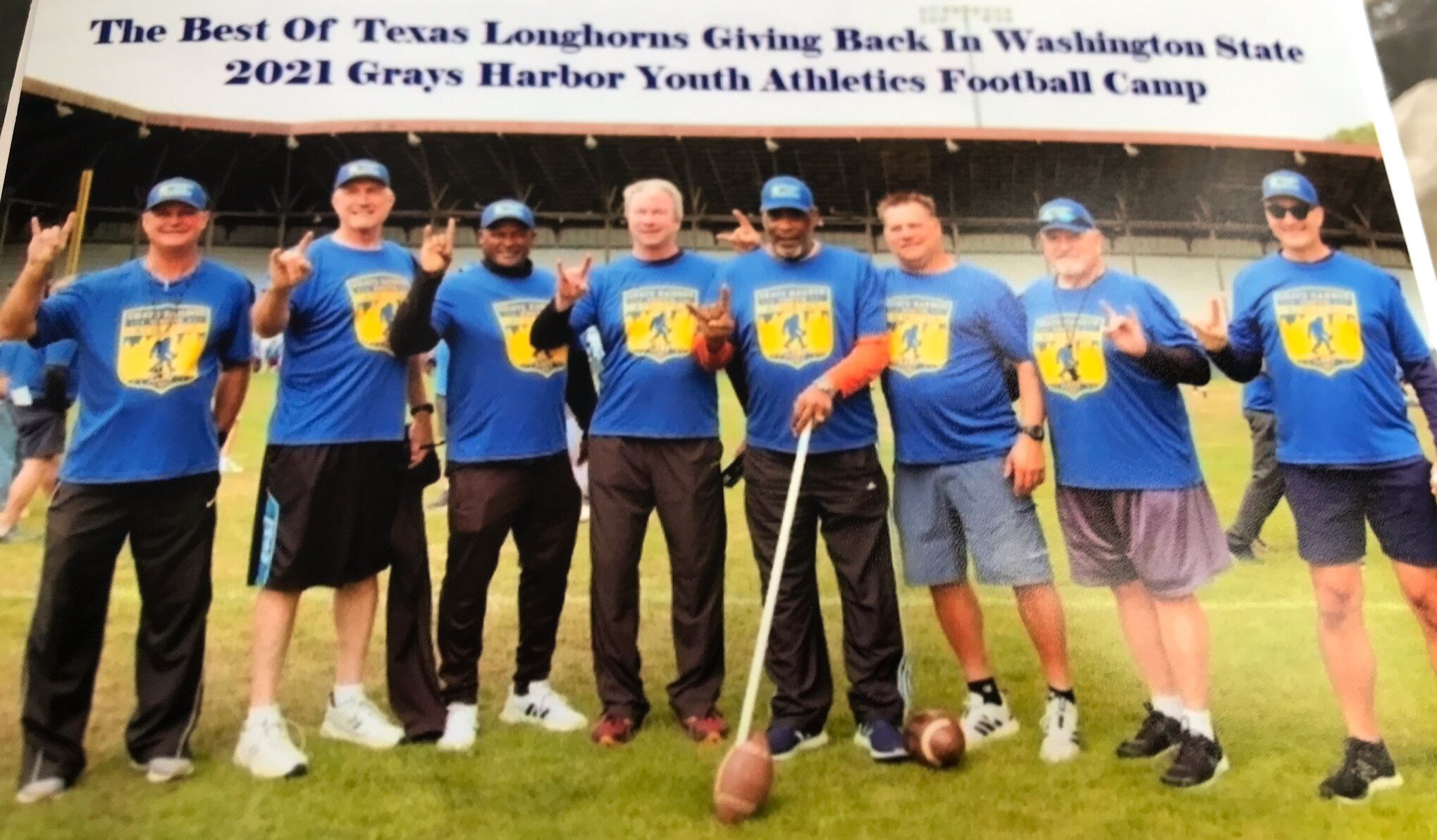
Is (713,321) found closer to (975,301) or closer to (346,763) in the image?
(975,301)

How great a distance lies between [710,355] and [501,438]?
1.50 ft

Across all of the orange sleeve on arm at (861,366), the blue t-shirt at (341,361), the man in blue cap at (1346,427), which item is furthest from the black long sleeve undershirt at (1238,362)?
the blue t-shirt at (341,361)

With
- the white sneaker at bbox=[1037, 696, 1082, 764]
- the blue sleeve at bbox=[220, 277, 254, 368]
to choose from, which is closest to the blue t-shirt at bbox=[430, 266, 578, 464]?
the blue sleeve at bbox=[220, 277, 254, 368]

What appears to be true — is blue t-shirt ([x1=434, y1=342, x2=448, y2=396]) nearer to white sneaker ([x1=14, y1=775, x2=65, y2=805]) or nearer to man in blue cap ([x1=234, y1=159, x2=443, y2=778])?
man in blue cap ([x1=234, y1=159, x2=443, y2=778])

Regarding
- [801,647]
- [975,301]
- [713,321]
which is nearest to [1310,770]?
[801,647]

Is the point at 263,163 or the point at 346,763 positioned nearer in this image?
the point at 346,763

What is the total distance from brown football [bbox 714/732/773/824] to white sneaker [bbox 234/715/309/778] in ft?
2.49

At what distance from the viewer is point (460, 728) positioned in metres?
1.72

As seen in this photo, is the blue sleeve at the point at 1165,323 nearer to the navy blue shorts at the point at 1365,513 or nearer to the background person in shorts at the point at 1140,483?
the background person in shorts at the point at 1140,483

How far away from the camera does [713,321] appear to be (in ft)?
5.67

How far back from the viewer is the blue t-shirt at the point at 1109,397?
1756mm

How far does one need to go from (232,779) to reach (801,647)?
107 cm

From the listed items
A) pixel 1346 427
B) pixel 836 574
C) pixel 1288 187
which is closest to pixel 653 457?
pixel 836 574

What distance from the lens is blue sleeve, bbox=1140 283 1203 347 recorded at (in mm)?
1776
